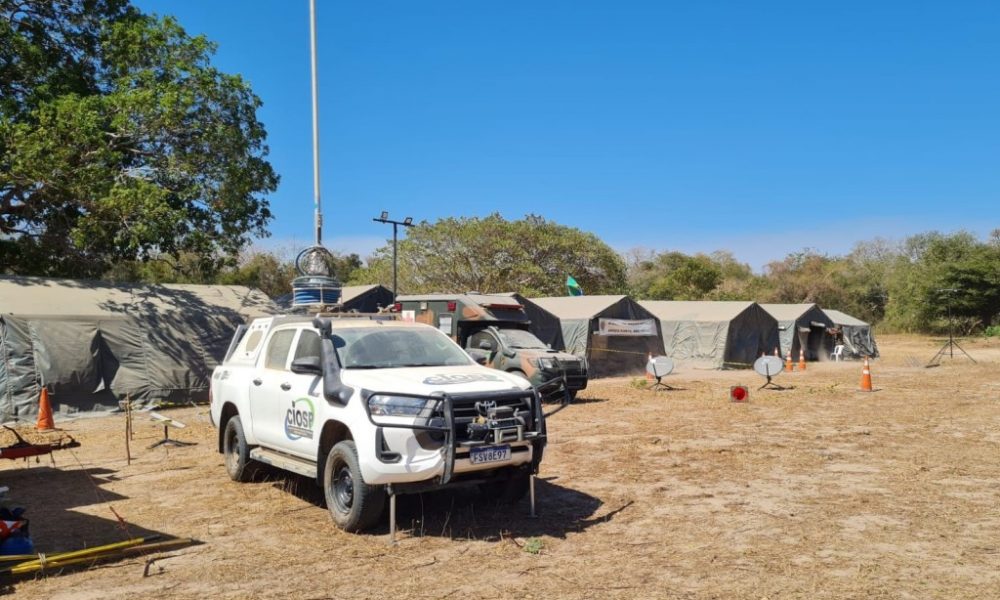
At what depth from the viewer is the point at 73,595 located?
5.20 m

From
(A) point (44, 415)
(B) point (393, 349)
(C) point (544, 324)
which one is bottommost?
(A) point (44, 415)

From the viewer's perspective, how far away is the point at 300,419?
24.1 ft

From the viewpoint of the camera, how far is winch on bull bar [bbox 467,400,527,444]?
6.48 m

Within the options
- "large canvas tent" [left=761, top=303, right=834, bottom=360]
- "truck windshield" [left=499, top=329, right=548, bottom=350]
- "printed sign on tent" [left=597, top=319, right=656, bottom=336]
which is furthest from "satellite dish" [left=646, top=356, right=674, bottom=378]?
"large canvas tent" [left=761, top=303, right=834, bottom=360]

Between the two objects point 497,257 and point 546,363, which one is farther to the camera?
point 497,257

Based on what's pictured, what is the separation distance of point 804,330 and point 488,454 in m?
31.7

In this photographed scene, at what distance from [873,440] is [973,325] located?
48.5 meters

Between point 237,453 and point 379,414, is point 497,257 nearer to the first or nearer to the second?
point 237,453

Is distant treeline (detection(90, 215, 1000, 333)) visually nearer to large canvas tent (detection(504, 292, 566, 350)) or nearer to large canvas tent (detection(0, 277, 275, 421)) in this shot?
large canvas tent (detection(0, 277, 275, 421))

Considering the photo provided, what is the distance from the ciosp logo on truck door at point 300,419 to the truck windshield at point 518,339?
10.8 meters

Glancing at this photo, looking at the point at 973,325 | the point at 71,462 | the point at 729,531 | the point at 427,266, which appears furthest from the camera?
the point at 973,325

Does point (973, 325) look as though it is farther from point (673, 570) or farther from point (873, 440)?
point (673, 570)

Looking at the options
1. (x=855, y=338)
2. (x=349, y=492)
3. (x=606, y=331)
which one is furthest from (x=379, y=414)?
(x=855, y=338)

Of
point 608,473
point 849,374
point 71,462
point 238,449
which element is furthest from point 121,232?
point 849,374
